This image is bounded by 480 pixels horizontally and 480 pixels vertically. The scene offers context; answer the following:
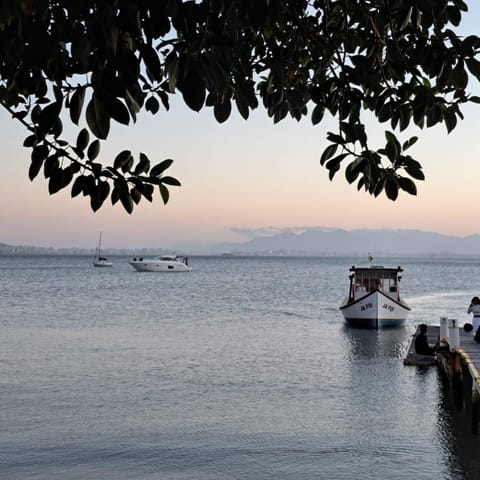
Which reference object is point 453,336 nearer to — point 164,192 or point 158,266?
point 164,192

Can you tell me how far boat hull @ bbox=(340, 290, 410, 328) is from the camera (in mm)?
41781

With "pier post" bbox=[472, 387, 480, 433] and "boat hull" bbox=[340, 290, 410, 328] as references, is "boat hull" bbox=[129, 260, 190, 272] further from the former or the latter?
"pier post" bbox=[472, 387, 480, 433]

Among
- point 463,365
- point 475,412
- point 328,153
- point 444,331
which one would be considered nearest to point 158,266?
point 444,331

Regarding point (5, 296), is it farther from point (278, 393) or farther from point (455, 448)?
point (455, 448)

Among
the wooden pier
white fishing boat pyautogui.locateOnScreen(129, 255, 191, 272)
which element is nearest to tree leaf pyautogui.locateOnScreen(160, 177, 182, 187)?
the wooden pier

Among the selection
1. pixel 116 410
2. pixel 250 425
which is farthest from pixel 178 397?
pixel 250 425

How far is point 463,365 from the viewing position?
20875mm

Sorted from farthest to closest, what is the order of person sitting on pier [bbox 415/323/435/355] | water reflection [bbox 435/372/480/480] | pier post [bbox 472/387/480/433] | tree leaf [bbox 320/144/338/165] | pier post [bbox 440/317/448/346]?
person sitting on pier [bbox 415/323/435/355] → pier post [bbox 440/317/448/346] → pier post [bbox 472/387/480/433] → water reflection [bbox 435/372/480/480] → tree leaf [bbox 320/144/338/165]

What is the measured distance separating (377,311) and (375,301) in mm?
657

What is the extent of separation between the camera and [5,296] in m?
75.4

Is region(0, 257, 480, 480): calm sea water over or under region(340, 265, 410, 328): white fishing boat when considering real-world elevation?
under

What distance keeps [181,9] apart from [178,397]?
2000 centimetres

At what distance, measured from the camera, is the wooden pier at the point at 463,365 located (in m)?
17.2

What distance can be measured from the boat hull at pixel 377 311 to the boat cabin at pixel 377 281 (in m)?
1.07
